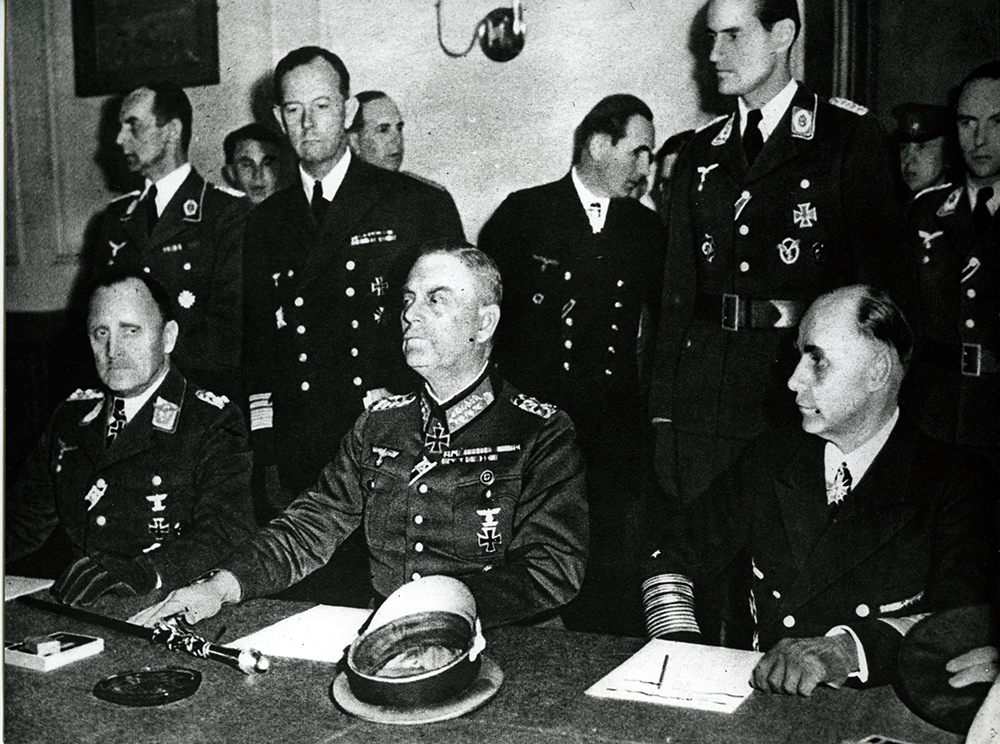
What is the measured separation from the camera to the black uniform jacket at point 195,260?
2.89 metres

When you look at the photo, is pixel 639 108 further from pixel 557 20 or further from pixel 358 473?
pixel 358 473

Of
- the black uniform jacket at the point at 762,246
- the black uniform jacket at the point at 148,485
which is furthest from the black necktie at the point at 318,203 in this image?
the black uniform jacket at the point at 762,246

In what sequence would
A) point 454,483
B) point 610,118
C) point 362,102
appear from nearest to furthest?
point 610,118, point 454,483, point 362,102

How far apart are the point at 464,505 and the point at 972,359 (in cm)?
118

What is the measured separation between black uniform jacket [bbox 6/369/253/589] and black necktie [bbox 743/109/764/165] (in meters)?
1.49

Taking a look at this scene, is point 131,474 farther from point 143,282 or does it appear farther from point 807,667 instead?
point 807,667

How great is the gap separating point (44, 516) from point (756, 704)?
2.05m

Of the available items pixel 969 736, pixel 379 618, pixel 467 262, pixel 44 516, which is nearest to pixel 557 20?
pixel 467 262

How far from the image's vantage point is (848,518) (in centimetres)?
225

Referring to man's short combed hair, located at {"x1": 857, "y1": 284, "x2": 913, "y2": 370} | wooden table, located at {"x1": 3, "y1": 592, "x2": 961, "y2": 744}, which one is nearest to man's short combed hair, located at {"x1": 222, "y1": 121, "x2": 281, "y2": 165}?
wooden table, located at {"x1": 3, "y1": 592, "x2": 961, "y2": 744}

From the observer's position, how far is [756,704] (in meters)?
2.11

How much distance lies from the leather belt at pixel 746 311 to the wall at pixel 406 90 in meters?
0.41

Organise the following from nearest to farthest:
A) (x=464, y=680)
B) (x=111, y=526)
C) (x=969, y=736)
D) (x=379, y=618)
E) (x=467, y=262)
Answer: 1. (x=969, y=736)
2. (x=464, y=680)
3. (x=379, y=618)
4. (x=467, y=262)
5. (x=111, y=526)

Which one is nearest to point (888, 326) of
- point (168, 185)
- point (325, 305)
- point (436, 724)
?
point (436, 724)
